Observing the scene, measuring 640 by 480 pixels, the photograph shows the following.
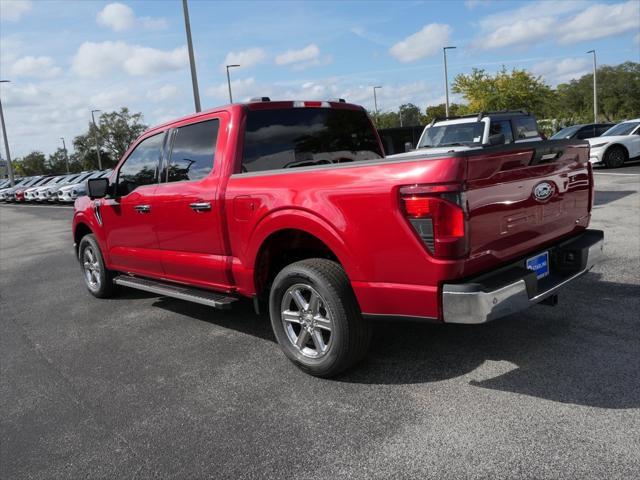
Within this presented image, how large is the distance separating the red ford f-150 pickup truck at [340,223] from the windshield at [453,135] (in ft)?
24.9

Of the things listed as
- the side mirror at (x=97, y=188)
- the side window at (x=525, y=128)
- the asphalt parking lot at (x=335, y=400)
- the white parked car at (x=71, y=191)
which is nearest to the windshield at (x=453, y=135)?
the side window at (x=525, y=128)

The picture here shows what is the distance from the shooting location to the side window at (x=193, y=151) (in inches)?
174

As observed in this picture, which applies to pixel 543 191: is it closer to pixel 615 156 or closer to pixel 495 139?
pixel 495 139

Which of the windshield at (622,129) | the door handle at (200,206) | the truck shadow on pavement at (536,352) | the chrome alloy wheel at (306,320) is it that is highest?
the windshield at (622,129)

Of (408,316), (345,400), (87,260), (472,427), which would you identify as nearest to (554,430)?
(472,427)

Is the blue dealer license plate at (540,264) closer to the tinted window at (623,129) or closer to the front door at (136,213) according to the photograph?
the front door at (136,213)

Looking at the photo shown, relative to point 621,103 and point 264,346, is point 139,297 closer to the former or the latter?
point 264,346

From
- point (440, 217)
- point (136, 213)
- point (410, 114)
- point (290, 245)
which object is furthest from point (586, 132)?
point (410, 114)

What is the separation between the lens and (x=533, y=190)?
340 cm

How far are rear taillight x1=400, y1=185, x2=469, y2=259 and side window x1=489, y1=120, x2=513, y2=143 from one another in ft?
31.9

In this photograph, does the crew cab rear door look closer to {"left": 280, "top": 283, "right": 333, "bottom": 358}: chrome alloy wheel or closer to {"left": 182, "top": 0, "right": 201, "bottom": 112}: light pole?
{"left": 280, "top": 283, "right": 333, "bottom": 358}: chrome alloy wheel

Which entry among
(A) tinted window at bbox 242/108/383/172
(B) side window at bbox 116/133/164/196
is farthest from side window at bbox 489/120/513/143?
(B) side window at bbox 116/133/164/196

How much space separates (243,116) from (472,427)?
2.76 meters

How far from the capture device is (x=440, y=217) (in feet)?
9.49
